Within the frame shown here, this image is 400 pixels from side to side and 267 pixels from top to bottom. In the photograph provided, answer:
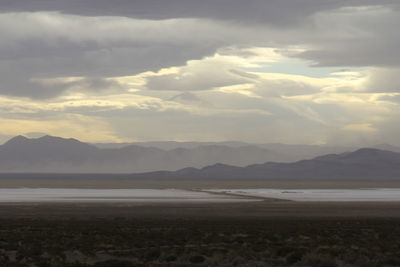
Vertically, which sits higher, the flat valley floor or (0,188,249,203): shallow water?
(0,188,249,203): shallow water

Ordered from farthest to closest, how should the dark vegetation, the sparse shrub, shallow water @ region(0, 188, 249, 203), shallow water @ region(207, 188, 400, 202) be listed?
1. shallow water @ region(207, 188, 400, 202)
2. shallow water @ region(0, 188, 249, 203)
3. the sparse shrub
4. the dark vegetation


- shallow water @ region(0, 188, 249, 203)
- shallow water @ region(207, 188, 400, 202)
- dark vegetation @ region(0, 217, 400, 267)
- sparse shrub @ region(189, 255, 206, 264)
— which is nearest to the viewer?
dark vegetation @ region(0, 217, 400, 267)

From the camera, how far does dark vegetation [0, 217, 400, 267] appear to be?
1129 inches

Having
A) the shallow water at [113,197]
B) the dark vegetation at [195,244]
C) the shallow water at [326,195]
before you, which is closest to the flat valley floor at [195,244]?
the dark vegetation at [195,244]

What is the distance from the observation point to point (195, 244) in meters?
36.3

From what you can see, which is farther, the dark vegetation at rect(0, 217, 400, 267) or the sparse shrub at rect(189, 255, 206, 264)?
the sparse shrub at rect(189, 255, 206, 264)

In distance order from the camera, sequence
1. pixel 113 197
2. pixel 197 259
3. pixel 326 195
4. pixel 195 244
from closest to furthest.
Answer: pixel 197 259 < pixel 195 244 < pixel 113 197 < pixel 326 195

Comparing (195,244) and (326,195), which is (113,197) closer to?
(326,195)

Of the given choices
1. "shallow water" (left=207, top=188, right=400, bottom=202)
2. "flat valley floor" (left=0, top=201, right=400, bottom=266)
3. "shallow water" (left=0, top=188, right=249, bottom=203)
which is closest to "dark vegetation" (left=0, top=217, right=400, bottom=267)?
"flat valley floor" (left=0, top=201, right=400, bottom=266)

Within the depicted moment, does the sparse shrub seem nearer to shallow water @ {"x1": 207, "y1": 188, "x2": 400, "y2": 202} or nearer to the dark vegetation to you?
the dark vegetation

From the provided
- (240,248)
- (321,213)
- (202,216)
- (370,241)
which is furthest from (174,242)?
(321,213)

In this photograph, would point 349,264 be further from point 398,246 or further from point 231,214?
point 231,214

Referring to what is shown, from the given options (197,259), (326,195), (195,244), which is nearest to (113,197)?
(326,195)

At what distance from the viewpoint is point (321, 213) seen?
7156 centimetres
